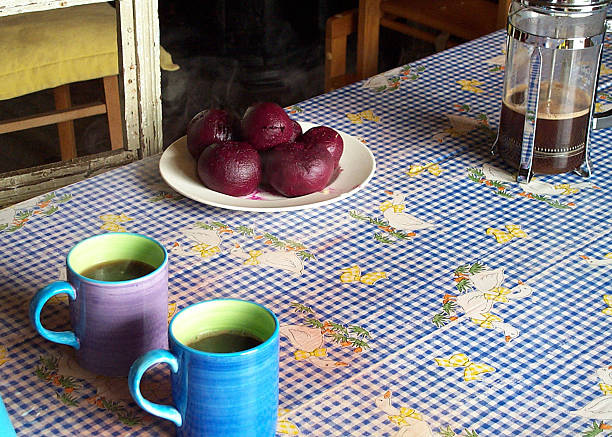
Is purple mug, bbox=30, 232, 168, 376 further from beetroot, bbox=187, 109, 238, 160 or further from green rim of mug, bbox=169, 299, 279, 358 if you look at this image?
beetroot, bbox=187, 109, 238, 160

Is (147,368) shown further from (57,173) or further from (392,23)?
(392,23)

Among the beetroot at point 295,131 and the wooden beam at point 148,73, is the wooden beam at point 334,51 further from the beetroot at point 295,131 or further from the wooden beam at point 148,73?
the beetroot at point 295,131

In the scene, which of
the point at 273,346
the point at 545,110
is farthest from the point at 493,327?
the point at 545,110

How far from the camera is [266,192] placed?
115 centimetres

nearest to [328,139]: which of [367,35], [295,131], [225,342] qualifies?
[295,131]

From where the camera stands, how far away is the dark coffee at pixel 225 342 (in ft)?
2.44

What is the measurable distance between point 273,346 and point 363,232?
0.40 meters

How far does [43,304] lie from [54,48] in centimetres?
156

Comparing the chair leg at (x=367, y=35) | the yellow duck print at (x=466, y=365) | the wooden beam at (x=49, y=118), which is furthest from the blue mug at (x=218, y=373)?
the chair leg at (x=367, y=35)

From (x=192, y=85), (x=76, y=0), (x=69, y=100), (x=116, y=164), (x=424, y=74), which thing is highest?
(x=76, y=0)

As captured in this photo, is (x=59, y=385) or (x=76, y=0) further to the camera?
(x=76, y=0)

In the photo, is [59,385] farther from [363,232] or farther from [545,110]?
[545,110]

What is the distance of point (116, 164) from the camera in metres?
1.45

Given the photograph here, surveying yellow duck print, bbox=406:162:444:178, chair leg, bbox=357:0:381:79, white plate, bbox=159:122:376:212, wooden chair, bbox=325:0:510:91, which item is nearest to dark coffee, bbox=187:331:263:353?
white plate, bbox=159:122:376:212
